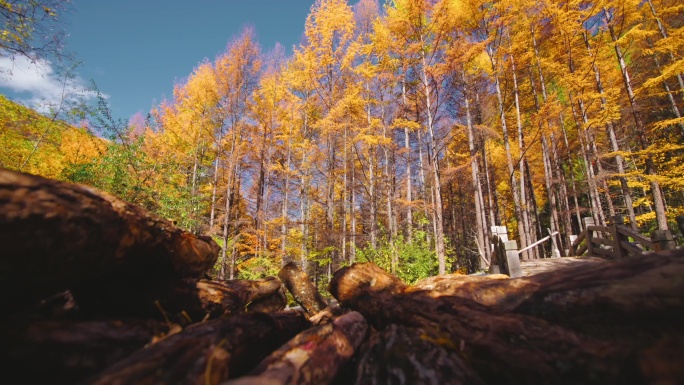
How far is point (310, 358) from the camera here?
1.96 metres

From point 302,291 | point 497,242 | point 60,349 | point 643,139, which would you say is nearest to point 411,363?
point 60,349

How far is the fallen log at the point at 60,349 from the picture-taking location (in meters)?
Result: 1.53

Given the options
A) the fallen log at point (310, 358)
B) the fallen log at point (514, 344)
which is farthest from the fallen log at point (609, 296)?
the fallen log at point (310, 358)

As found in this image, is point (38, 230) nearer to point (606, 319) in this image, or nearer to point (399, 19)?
point (606, 319)

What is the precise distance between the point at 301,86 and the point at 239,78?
440cm

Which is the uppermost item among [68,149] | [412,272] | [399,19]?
[399,19]

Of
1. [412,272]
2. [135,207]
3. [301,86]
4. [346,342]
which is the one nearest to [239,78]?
[301,86]

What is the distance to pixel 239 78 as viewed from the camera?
15.9 metres

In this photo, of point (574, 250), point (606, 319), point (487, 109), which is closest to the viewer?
point (606, 319)

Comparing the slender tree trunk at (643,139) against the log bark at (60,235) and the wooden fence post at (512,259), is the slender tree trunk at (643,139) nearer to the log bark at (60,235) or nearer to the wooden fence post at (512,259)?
the wooden fence post at (512,259)

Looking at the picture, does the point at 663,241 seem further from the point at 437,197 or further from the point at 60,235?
the point at 60,235

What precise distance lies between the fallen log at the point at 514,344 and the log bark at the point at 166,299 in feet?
6.89

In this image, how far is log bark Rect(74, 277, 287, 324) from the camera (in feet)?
7.84

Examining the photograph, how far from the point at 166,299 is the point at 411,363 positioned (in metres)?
2.56
